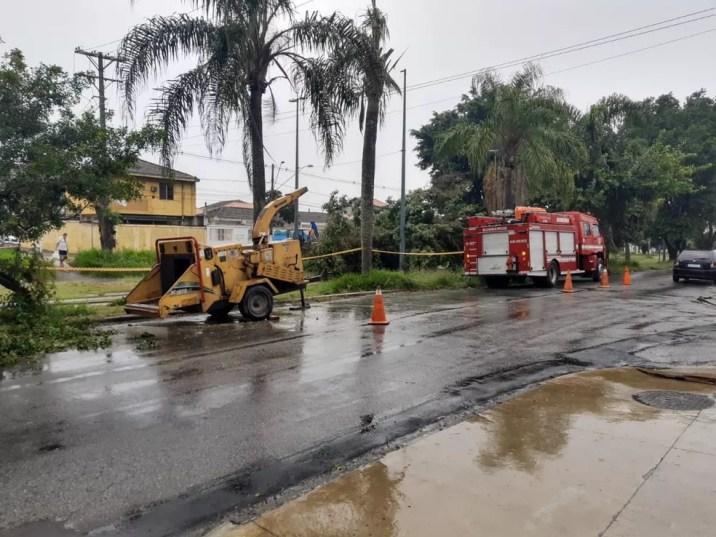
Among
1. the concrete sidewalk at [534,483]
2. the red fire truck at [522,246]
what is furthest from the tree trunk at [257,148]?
the concrete sidewalk at [534,483]

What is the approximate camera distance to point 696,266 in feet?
78.6

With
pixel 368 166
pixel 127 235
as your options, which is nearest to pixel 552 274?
pixel 368 166

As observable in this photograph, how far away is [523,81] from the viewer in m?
25.0

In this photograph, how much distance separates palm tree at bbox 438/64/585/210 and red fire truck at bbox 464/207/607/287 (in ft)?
8.37

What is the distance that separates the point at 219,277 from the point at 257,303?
1026 millimetres

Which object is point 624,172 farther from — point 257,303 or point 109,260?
point 109,260

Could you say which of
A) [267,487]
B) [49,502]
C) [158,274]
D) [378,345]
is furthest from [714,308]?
[49,502]

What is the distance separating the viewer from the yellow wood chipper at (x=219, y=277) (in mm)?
12000

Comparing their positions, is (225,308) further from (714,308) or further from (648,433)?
(714,308)

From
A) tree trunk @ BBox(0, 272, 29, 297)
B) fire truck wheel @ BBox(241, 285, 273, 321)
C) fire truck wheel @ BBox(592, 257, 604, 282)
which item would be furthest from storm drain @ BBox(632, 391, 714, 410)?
fire truck wheel @ BBox(592, 257, 604, 282)

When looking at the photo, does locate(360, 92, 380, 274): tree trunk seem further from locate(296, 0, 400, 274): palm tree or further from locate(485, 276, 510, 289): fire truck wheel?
locate(485, 276, 510, 289): fire truck wheel

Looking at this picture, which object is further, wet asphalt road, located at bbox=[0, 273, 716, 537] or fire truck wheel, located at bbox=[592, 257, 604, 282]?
fire truck wheel, located at bbox=[592, 257, 604, 282]

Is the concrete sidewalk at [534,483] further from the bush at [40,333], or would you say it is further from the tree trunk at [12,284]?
the tree trunk at [12,284]

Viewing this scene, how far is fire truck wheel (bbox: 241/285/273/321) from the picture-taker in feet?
41.9
